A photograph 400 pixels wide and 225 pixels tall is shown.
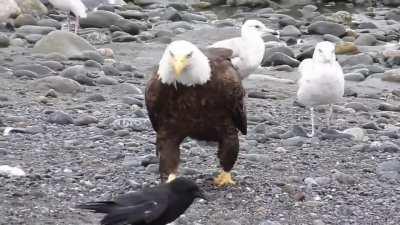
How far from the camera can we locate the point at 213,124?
24.5 feet

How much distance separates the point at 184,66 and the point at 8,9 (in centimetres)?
1145

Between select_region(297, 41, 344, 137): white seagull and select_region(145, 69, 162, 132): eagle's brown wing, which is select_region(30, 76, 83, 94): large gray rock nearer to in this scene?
select_region(297, 41, 344, 137): white seagull

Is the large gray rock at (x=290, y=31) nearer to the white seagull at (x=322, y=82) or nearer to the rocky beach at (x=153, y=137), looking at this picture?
the rocky beach at (x=153, y=137)

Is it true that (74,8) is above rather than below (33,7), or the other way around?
above

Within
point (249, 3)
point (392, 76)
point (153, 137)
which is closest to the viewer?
point (153, 137)

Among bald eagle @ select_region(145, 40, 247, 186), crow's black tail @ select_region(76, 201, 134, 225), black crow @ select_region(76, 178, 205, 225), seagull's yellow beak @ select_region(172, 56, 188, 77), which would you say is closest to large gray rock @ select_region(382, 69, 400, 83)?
bald eagle @ select_region(145, 40, 247, 186)

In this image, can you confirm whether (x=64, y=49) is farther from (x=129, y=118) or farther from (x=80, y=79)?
(x=129, y=118)

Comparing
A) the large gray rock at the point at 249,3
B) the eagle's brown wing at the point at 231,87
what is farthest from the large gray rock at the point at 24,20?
the eagle's brown wing at the point at 231,87

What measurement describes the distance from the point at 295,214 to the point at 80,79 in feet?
18.6

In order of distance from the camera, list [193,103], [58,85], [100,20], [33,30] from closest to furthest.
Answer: [193,103]
[58,85]
[33,30]
[100,20]

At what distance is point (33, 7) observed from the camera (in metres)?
20.0

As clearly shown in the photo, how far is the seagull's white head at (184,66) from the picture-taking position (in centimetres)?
705

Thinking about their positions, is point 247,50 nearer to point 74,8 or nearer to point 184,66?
point 184,66

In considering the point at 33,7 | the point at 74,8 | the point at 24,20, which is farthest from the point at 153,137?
the point at 33,7
